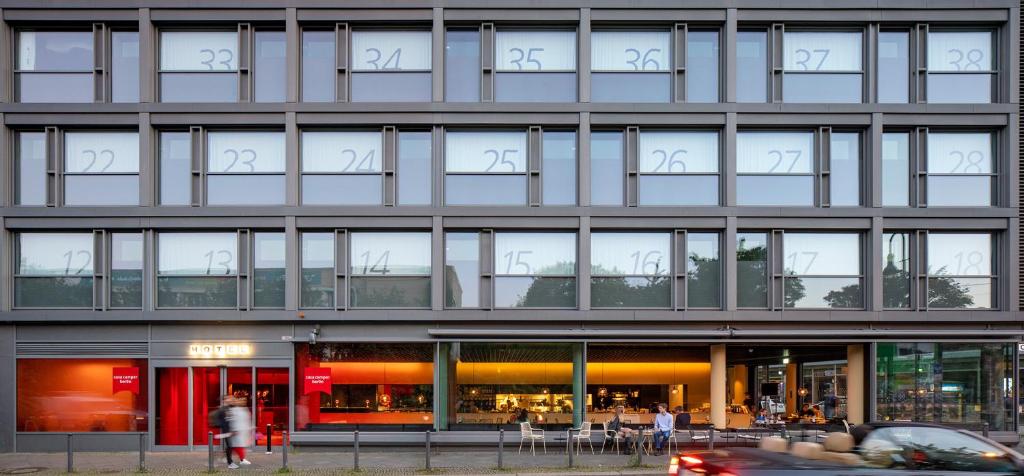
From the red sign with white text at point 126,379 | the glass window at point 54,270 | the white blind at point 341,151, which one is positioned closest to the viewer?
the red sign with white text at point 126,379

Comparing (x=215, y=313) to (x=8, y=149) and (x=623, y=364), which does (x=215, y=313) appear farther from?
(x=623, y=364)

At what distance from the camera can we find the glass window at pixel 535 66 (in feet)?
63.9

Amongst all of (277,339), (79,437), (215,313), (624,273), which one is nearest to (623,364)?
(624,273)

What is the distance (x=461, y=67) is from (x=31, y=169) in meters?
11.6

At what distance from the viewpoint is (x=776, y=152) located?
1953 cm

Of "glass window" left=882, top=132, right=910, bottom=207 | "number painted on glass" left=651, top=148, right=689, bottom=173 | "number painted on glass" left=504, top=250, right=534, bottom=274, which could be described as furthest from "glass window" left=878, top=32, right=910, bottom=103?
"number painted on glass" left=504, top=250, right=534, bottom=274

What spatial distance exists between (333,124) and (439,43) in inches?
139

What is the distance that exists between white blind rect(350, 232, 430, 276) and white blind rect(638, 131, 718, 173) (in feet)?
20.6

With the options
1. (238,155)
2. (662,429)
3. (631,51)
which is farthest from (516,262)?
(238,155)

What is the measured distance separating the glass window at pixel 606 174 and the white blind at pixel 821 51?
5187 mm

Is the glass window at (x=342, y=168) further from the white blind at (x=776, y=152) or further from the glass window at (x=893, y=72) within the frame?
the glass window at (x=893, y=72)

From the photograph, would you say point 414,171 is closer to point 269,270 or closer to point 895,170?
point 269,270

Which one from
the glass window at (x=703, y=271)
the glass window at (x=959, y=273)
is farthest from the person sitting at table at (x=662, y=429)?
the glass window at (x=959, y=273)

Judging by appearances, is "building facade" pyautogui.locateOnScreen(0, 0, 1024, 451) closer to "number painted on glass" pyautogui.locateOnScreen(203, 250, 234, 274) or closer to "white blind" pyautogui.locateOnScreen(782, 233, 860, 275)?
"white blind" pyautogui.locateOnScreen(782, 233, 860, 275)
